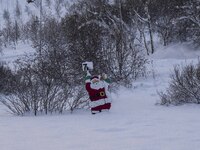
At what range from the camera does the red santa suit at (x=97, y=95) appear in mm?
8727

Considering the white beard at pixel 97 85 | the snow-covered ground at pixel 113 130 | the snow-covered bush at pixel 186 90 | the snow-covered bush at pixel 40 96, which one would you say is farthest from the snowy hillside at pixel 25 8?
the snow-covered ground at pixel 113 130

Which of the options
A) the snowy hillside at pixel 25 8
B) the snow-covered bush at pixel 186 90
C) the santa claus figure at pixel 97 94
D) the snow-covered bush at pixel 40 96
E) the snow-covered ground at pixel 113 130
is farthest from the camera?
the snowy hillside at pixel 25 8

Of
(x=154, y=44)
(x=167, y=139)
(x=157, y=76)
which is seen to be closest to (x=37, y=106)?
(x=167, y=139)

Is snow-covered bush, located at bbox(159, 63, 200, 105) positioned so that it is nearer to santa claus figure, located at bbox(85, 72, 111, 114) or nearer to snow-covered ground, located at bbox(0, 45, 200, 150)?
snow-covered ground, located at bbox(0, 45, 200, 150)

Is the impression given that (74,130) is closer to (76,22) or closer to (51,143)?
(51,143)

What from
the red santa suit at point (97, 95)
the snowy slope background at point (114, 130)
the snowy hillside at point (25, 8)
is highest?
the snowy hillside at point (25, 8)

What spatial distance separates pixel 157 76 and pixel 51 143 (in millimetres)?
10864

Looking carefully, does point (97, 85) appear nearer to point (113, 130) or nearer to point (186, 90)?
point (186, 90)

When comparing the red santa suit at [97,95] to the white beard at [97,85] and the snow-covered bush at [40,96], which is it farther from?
the snow-covered bush at [40,96]

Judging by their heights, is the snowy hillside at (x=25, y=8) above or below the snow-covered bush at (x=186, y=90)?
above

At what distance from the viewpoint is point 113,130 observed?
20.4ft

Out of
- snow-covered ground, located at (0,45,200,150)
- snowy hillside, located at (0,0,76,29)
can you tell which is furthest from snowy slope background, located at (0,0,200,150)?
snowy hillside, located at (0,0,76,29)

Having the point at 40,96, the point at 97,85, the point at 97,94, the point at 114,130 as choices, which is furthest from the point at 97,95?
the point at 114,130

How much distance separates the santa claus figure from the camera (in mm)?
8727
